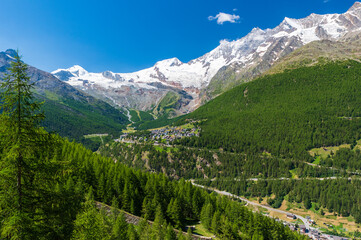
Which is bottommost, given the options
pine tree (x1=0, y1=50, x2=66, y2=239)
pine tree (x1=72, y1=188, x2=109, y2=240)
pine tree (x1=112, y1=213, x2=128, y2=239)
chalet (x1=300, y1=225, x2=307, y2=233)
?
chalet (x1=300, y1=225, x2=307, y2=233)

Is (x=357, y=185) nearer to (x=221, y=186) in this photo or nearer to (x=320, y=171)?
(x=320, y=171)

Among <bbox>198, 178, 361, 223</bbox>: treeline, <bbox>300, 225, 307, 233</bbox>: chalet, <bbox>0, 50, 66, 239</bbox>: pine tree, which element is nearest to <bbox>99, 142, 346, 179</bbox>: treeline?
<bbox>198, 178, 361, 223</bbox>: treeline

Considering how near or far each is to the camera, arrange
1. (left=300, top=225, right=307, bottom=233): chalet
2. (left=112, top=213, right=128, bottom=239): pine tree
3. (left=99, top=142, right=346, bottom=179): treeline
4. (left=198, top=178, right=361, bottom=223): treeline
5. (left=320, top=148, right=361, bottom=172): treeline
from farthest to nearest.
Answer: (left=99, top=142, right=346, bottom=179): treeline, (left=320, top=148, right=361, bottom=172): treeline, (left=198, top=178, right=361, bottom=223): treeline, (left=300, top=225, right=307, bottom=233): chalet, (left=112, top=213, right=128, bottom=239): pine tree

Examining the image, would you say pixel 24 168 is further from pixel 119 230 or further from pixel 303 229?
pixel 303 229

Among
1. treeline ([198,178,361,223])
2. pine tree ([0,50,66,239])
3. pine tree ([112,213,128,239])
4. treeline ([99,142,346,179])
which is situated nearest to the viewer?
pine tree ([0,50,66,239])

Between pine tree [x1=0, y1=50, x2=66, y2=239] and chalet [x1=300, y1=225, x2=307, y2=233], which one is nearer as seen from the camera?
pine tree [x1=0, y1=50, x2=66, y2=239]

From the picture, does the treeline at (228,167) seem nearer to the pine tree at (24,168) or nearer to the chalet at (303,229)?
the chalet at (303,229)

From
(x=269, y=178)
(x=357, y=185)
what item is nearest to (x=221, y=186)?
(x=269, y=178)

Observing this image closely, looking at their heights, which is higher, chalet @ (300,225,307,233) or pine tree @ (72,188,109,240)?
pine tree @ (72,188,109,240)

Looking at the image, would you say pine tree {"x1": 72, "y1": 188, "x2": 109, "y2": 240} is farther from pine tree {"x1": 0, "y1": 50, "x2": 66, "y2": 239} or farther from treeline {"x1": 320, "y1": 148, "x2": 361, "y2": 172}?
treeline {"x1": 320, "y1": 148, "x2": 361, "y2": 172}

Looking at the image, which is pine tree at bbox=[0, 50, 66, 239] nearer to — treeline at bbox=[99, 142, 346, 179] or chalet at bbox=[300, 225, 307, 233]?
chalet at bbox=[300, 225, 307, 233]
